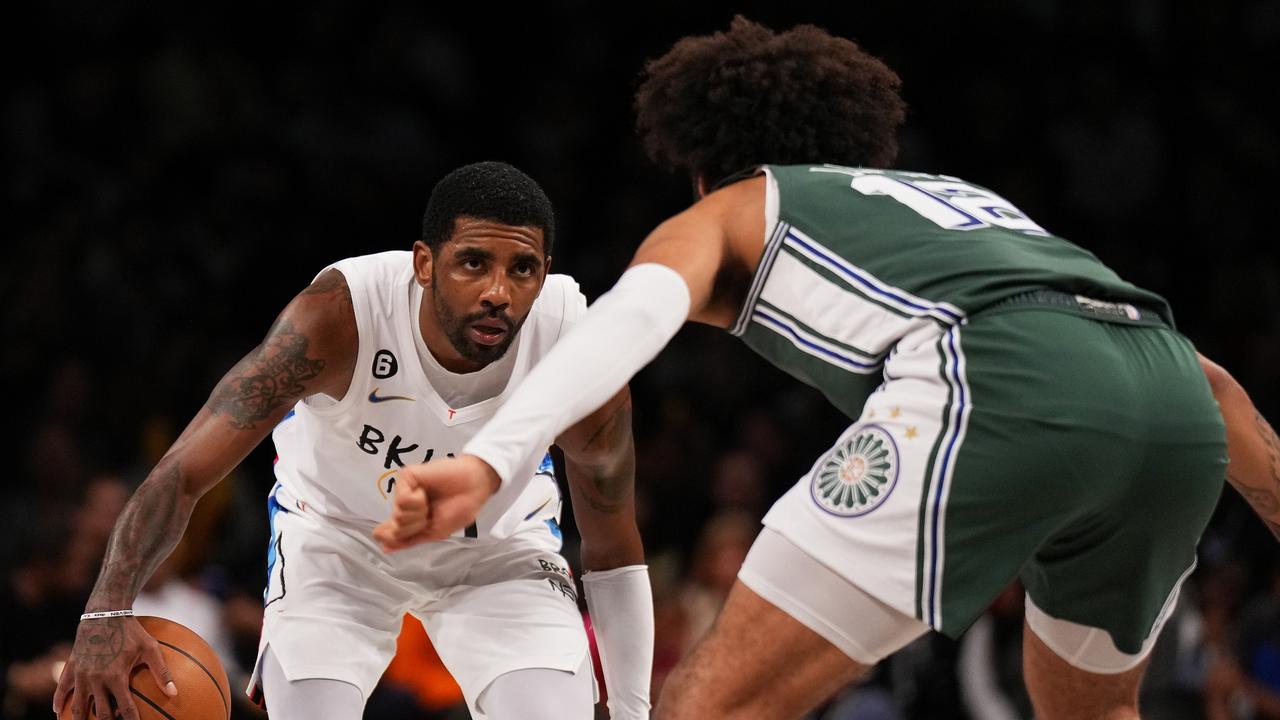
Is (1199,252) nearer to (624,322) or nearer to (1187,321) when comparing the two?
(1187,321)

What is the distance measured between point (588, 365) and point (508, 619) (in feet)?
4.35

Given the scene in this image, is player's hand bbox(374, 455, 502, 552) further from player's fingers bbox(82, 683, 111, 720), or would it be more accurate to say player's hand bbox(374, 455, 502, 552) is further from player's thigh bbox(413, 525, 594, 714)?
player's thigh bbox(413, 525, 594, 714)

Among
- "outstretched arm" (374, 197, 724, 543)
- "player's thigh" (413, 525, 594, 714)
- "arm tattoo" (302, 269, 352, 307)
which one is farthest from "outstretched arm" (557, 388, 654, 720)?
"outstretched arm" (374, 197, 724, 543)

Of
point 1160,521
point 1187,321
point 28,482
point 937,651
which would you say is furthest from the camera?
point 1187,321

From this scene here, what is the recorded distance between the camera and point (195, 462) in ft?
10.6

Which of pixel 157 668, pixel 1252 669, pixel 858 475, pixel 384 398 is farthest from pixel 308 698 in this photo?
pixel 1252 669

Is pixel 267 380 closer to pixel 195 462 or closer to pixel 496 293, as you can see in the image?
pixel 195 462

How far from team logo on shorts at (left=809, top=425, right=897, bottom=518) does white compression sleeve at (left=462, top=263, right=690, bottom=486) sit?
1.21ft

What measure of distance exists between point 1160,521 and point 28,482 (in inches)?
248

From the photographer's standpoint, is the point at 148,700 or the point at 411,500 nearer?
the point at 411,500

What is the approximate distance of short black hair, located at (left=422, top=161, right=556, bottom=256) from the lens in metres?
3.37

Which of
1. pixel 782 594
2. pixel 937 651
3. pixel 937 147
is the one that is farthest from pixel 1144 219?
pixel 782 594

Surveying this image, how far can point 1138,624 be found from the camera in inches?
109

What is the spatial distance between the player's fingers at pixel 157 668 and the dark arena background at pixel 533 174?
11.8 feet
